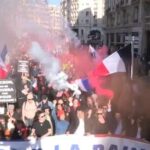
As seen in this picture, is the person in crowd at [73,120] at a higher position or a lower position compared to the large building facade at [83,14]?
lower

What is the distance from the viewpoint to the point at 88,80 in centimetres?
1274

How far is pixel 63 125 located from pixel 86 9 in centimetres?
9900

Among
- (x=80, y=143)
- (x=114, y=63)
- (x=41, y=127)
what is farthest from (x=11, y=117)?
(x=114, y=63)

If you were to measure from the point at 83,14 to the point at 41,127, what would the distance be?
3893 inches

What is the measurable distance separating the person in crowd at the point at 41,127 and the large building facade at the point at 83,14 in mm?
89563

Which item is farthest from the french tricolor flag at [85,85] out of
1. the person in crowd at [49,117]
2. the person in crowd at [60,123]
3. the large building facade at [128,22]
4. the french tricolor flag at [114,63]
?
the large building facade at [128,22]

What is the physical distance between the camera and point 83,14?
10794 cm

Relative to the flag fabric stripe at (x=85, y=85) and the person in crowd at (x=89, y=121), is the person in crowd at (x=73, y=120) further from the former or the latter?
the flag fabric stripe at (x=85, y=85)

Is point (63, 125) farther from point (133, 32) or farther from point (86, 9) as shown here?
point (86, 9)

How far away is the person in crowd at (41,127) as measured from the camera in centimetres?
990

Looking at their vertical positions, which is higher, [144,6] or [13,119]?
[144,6]

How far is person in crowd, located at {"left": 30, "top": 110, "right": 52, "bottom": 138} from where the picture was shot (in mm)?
9901

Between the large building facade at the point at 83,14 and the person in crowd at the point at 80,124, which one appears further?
the large building facade at the point at 83,14

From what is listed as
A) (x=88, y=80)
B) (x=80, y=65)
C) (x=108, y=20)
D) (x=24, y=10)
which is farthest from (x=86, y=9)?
(x=88, y=80)
